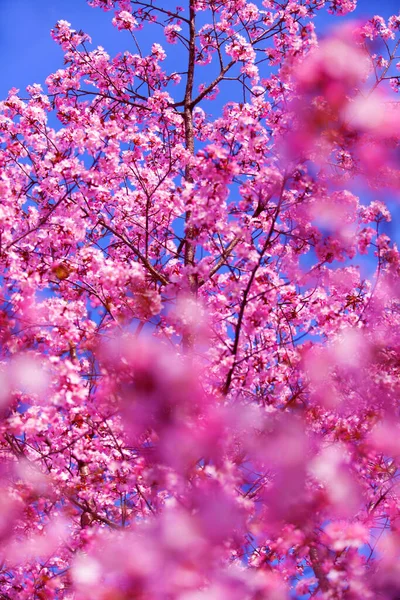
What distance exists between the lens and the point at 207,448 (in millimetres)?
4934

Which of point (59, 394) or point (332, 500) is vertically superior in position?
point (59, 394)

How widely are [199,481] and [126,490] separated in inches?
98.3

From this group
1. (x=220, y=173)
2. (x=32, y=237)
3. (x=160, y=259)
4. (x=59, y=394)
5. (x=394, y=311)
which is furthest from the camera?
(x=160, y=259)

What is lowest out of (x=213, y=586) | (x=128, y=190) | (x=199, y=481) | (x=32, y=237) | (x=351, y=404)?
(x=213, y=586)

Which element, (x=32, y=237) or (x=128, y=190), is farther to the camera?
(x=128, y=190)

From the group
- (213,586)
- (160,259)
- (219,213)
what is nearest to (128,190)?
(160,259)

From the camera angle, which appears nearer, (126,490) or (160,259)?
(126,490)

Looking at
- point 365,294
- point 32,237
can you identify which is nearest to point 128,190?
point 32,237

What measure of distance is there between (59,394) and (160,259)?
15.4ft

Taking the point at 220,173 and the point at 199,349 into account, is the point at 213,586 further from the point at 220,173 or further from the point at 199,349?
the point at 220,173

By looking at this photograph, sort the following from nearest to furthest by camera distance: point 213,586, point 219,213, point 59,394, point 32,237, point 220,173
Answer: point 213,586
point 59,394
point 220,173
point 219,213
point 32,237

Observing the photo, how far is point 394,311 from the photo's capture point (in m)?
6.78

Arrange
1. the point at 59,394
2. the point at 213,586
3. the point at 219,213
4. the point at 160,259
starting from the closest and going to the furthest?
the point at 213,586
the point at 59,394
the point at 219,213
the point at 160,259

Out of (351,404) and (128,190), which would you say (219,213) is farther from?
(128,190)
